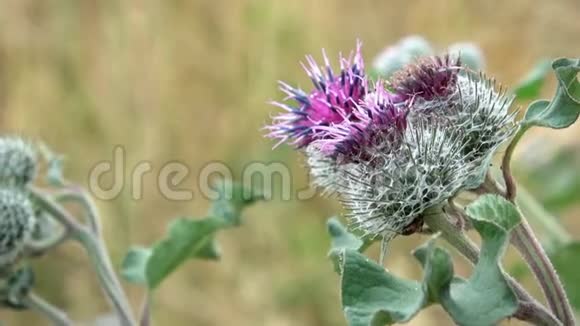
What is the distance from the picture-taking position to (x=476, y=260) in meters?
0.94

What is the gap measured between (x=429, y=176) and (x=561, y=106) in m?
0.20

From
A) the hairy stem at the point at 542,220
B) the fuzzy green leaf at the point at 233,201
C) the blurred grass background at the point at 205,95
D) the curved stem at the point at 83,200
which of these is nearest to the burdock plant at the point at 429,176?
the fuzzy green leaf at the point at 233,201

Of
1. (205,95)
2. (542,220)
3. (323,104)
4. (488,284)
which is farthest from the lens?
(205,95)

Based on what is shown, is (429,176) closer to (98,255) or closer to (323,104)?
(323,104)

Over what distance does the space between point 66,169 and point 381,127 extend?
11.1ft

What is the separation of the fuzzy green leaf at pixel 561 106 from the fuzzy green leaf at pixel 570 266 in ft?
2.05

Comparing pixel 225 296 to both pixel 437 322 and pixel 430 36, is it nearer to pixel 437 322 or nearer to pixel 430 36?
pixel 437 322

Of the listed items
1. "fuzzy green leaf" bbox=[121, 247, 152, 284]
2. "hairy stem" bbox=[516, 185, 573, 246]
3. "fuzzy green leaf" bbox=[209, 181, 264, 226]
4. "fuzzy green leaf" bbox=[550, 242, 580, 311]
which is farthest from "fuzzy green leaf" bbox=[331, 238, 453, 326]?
"hairy stem" bbox=[516, 185, 573, 246]

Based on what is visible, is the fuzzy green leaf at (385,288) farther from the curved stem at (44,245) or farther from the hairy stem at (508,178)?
the curved stem at (44,245)

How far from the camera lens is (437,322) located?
346 centimetres

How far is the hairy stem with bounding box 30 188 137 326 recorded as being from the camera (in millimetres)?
1530

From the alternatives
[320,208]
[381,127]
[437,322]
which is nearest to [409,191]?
[381,127]

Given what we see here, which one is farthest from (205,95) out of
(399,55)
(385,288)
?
(385,288)

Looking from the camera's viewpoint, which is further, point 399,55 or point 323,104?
point 399,55
